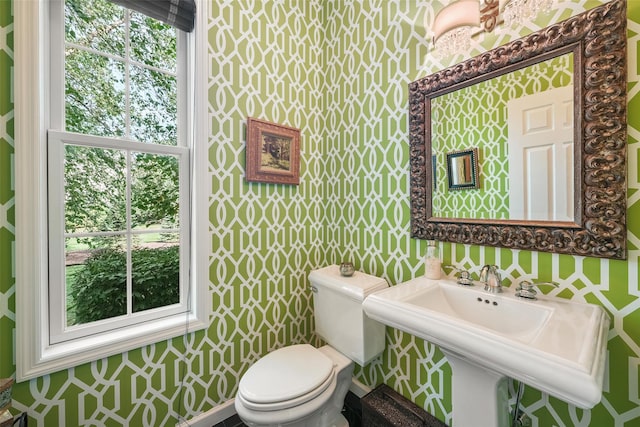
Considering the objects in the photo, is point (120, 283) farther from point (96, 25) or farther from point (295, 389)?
point (96, 25)

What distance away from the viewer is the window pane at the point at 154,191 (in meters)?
1.35

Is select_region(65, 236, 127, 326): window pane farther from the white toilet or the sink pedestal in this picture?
the sink pedestal

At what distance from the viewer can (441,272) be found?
1268mm

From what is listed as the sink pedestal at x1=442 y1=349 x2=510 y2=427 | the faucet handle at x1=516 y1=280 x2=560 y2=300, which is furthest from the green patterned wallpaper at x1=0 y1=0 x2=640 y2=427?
the sink pedestal at x1=442 y1=349 x2=510 y2=427

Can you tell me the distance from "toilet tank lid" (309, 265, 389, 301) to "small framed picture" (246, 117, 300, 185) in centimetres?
66

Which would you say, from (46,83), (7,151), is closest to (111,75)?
(46,83)

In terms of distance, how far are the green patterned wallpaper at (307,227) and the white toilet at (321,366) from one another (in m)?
0.24

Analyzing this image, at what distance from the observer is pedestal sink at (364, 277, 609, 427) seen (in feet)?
1.92

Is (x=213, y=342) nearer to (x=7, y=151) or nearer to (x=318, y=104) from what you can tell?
(x=7, y=151)

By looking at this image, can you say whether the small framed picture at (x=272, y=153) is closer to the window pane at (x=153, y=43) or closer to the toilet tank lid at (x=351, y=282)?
the window pane at (x=153, y=43)

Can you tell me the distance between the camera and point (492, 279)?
1.04 m

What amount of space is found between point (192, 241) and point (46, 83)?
92 cm

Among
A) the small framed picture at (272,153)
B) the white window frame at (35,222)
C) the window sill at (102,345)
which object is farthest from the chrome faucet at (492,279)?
the white window frame at (35,222)

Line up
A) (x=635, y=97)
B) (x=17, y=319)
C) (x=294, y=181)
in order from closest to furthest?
(x=635, y=97), (x=17, y=319), (x=294, y=181)
